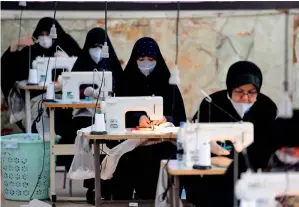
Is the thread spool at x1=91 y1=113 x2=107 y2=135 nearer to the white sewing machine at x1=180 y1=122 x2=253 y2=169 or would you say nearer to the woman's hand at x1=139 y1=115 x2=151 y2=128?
the woman's hand at x1=139 y1=115 x2=151 y2=128

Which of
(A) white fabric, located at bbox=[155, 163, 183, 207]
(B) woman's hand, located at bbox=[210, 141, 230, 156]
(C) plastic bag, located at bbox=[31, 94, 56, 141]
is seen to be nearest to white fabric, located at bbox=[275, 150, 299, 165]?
(B) woman's hand, located at bbox=[210, 141, 230, 156]

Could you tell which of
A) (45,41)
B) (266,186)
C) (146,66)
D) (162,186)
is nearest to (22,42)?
(45,41)

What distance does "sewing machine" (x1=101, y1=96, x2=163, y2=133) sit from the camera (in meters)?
5.06

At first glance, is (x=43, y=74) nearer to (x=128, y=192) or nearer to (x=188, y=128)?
(x=128, y=192)

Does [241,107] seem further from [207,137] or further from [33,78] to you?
[33,78]

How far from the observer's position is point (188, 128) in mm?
4109

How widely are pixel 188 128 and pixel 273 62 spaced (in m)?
4.31

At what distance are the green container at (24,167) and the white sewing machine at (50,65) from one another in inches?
41.5

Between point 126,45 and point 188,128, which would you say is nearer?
point 188,128

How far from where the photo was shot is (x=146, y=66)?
5.66 metres

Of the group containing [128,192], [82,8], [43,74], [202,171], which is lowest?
[128,192]

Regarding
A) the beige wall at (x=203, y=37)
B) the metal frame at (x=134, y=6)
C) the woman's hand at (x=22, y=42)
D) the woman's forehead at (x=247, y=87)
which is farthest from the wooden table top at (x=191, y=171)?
the woman's hand at (x=22, y=42)

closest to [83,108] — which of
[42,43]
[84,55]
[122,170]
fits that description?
[84,55]

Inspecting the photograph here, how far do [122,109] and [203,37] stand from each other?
3.44 m
